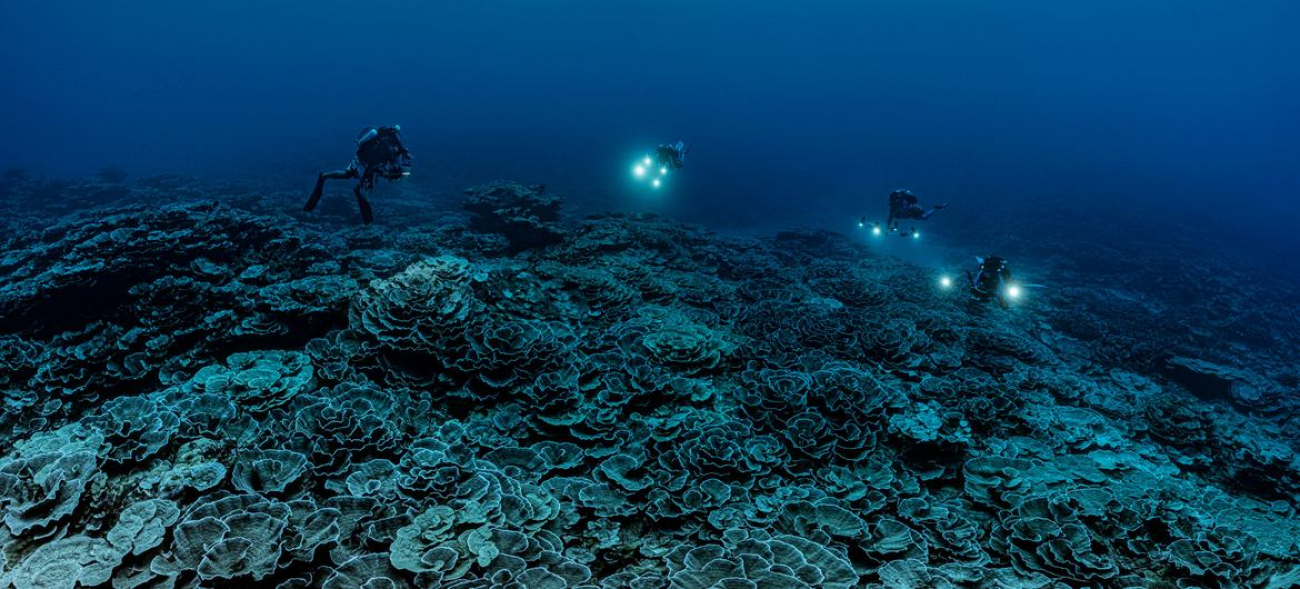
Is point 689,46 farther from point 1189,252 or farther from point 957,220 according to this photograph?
point 1189,252

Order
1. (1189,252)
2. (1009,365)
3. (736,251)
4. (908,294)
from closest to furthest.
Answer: (1009,365)
(908,294)
(736,251)
(1189,252)

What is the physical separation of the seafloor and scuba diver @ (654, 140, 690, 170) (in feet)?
10.5

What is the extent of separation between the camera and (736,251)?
1584 cm

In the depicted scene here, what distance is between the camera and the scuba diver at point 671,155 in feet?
40.6

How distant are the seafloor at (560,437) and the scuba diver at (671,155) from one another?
3187 millimetres

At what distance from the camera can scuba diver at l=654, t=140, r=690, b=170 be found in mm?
12383

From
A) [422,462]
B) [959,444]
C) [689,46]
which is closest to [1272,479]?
[959,444]

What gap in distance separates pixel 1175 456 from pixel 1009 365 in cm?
236

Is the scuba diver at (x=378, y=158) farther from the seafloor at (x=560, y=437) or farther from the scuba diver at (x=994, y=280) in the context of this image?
the scuba diver at (x=994, y=280)

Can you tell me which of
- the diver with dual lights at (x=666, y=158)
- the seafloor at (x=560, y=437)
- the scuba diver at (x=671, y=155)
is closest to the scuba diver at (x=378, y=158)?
the seafloor at (x=560, y=437)

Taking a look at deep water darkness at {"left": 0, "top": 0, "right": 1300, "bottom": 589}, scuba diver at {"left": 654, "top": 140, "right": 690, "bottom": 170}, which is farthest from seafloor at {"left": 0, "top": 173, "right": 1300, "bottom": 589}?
scuba diver at {"left": 654, "top": 140, "right": 690, "bottom": 170}

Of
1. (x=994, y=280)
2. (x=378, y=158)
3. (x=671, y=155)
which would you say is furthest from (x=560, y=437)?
(x=994, y=280)

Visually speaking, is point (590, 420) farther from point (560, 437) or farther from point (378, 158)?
point (378, 158)

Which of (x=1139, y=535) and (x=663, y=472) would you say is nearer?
(x=1139, y=535)
